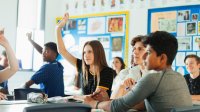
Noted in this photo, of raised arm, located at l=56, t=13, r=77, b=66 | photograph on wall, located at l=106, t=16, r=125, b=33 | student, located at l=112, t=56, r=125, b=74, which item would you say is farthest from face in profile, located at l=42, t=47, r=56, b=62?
photograph on wall, located at l=106, t=16, r=125, b=33

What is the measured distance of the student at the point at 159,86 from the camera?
188 centimetres

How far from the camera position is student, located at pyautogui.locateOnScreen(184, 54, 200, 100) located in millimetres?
4300

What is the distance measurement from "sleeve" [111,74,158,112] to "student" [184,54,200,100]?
8.30 ft

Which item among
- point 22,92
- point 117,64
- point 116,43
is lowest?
point 22,92

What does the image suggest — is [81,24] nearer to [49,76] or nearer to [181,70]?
[181,70]

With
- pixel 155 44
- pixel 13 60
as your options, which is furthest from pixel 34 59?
pixel 155 44

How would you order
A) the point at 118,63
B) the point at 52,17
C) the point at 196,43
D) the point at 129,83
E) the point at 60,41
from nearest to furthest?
the point at 129,83
the point at 60,41
the point at 196,43
the point at 118,63
the point at 52,17

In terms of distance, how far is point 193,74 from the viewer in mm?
4465

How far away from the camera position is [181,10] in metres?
5.07

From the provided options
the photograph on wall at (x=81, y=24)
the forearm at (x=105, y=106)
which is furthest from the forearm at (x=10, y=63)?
the photograph on wall at (x=81, y=24)

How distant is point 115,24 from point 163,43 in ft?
12.4

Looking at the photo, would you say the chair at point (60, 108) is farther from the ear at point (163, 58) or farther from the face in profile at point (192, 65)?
the face in profile at point (192, 65)

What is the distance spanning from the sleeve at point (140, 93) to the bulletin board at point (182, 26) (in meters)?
3.25

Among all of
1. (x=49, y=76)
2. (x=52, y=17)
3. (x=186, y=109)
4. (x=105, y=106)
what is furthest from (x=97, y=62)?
(x=52, y=17)
